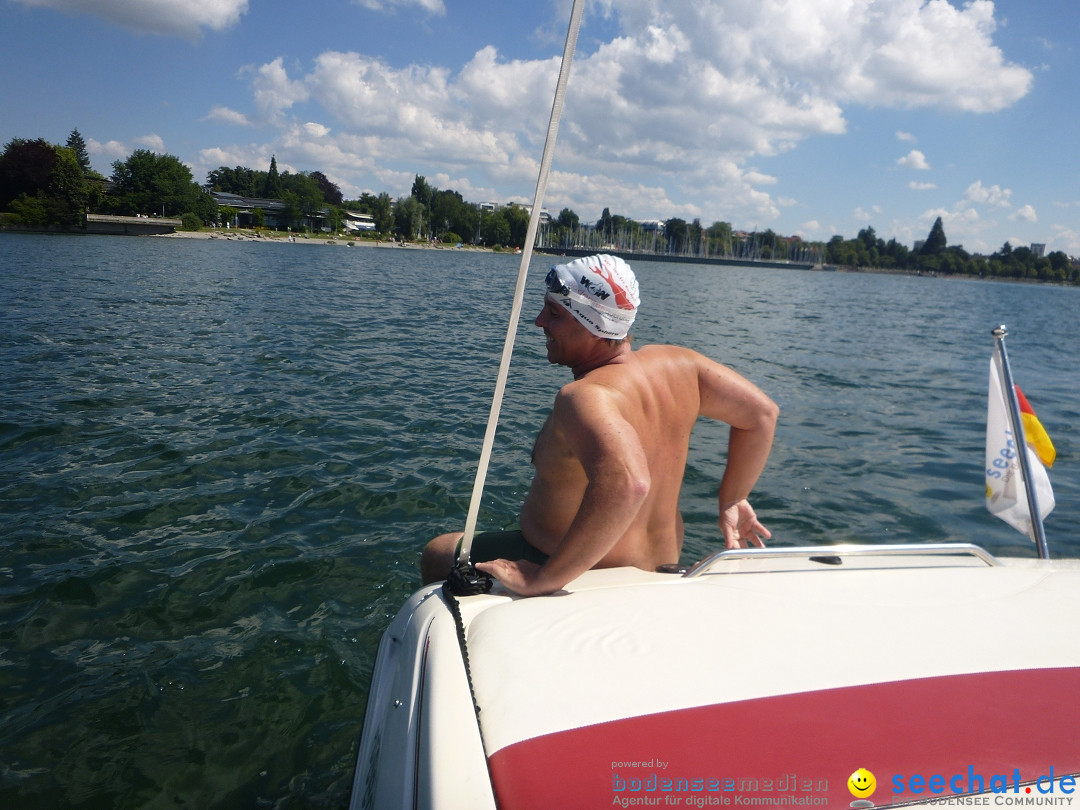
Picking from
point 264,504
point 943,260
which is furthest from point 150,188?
point 943,260

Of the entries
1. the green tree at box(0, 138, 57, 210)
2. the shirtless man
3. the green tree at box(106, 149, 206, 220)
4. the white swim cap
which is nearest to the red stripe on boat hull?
the shirtless man

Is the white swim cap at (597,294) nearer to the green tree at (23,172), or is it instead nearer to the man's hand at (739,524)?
the man's hand at (739,524)

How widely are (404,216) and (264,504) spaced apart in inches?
4713

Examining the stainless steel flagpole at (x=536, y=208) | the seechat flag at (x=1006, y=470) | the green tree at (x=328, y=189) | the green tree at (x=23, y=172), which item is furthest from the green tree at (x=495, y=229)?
the stainless steel flagpole at (x=536, y=208)

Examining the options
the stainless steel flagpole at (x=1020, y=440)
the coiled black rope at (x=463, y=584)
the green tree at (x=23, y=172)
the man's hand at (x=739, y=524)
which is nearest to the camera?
the coiled black rope at (x=463, y=584)

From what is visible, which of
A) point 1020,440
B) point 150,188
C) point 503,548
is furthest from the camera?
point 150,188

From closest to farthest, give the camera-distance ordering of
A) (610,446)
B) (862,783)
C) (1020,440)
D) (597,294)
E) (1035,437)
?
(862,783)
(610,446)
(597,294)
(1020,440)
(1035,437)

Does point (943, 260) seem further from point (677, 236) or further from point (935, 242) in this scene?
point (677, 236)

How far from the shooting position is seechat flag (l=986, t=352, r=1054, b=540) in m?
3.57

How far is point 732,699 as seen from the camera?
1500 millimetres

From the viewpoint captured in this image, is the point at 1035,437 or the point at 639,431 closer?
the point at 639,431

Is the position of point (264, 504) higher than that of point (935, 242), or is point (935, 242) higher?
point (935, 242)

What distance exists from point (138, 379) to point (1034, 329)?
119 ft

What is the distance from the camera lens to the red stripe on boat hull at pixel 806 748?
131 centimetres
